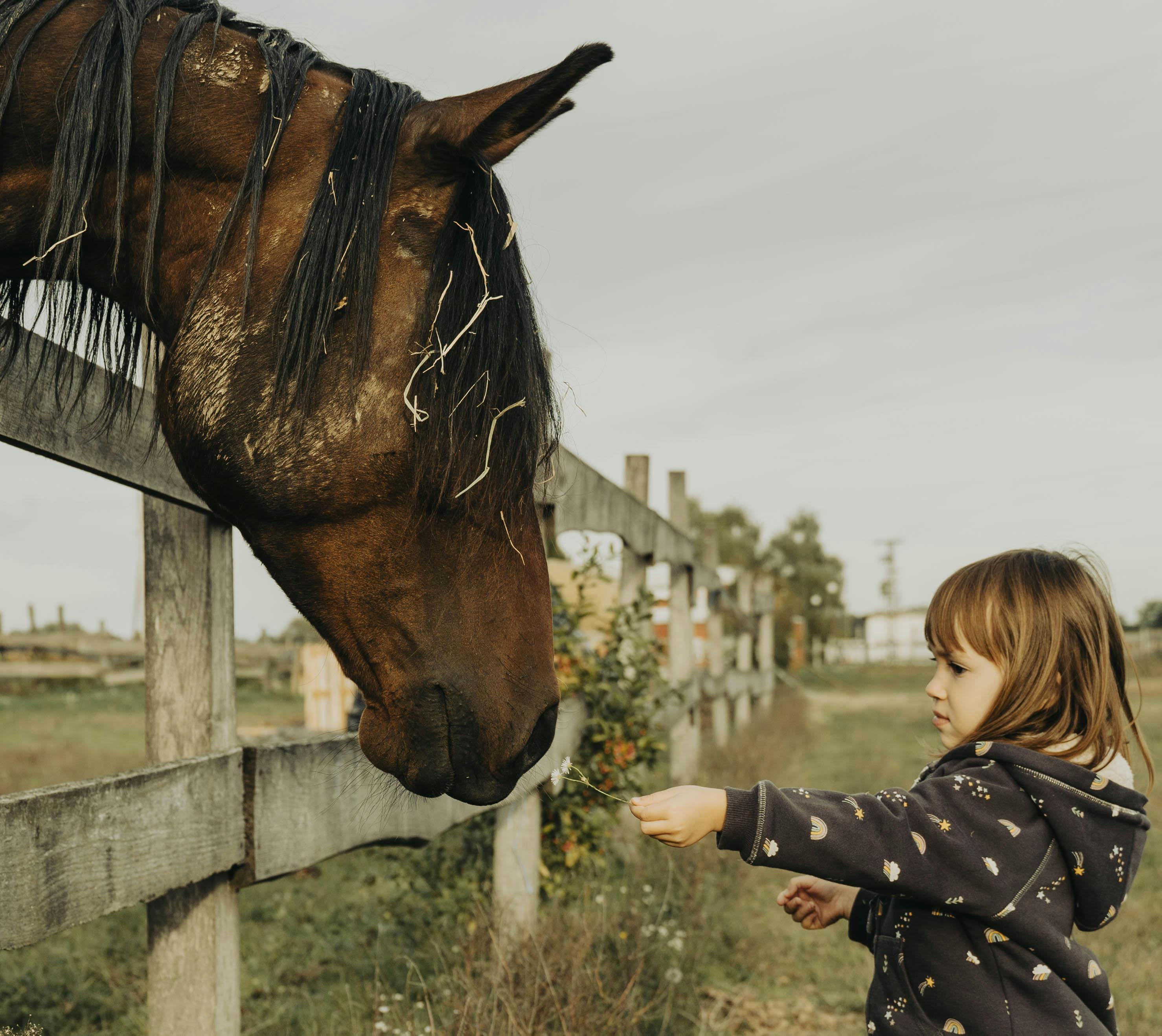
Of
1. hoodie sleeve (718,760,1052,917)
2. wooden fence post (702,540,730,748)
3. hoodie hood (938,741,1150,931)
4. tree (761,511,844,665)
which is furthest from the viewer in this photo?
tree (761,511,844,665)

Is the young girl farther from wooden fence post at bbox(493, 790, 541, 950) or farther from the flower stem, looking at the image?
wooden fence post at bbox(493, 790, 541, 950)

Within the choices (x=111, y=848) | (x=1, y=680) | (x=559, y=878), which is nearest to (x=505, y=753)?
(x=111, y=848)

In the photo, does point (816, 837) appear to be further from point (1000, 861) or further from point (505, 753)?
point (505, 753)

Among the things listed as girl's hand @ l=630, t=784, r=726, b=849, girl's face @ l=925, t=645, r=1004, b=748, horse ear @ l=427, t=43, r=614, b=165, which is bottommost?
girl's hand @ l=630, t=784, r=726, b=849

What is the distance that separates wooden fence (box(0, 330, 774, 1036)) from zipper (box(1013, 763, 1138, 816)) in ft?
3.35

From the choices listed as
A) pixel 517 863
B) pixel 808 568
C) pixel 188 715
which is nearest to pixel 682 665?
pixel 517 863

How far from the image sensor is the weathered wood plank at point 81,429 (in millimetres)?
1600

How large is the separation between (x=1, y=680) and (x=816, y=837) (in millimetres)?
18220

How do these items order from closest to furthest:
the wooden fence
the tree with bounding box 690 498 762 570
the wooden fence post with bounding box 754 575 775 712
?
the wooden fence
the wooden fence post with bounding box 754 575 775 712
the tree with bounding box 690 498 762 570

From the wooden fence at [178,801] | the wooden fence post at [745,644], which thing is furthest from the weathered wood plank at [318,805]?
the wooden fence post at [745,644]

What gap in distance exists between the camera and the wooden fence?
1.54 m

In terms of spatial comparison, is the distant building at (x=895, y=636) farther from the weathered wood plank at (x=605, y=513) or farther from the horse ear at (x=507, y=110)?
the horse ear at (x=507, y=110)

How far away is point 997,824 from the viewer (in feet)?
5.69

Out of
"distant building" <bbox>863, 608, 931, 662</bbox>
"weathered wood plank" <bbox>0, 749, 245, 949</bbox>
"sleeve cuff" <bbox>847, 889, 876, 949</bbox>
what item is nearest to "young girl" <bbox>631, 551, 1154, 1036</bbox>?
"sleeve cuff" <bbox>847, 889, 876, 949</bbox>
